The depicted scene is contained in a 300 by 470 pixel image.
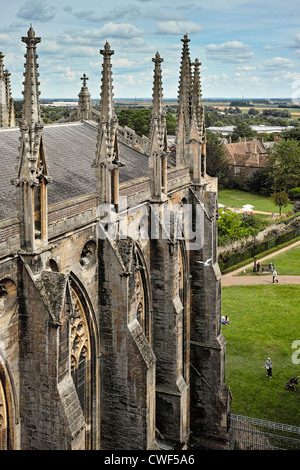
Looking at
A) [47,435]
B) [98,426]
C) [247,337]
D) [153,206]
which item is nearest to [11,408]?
[47,435]

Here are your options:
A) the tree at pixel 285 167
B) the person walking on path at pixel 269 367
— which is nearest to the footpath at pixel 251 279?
the person walking on path at pixel 269 367

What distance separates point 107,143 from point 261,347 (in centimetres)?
2570

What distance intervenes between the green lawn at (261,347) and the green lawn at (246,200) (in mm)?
44067

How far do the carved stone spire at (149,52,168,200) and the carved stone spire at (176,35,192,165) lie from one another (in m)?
4.85

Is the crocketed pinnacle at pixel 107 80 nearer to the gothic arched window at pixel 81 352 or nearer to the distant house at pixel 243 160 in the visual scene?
the gothic arched window at pixel 81 352

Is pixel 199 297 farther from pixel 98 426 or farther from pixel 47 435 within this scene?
pixel 47 435

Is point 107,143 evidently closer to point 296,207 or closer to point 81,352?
point 81,352

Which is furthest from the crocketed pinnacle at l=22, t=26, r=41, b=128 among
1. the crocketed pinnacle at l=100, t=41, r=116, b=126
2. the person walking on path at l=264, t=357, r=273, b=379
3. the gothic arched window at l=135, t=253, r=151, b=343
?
the person walking on path at l=264, t=357, r=273, b=379

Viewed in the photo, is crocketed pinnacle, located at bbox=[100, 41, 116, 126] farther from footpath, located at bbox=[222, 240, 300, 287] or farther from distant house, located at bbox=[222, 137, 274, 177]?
distant house, located at bbox=[222, 137, 274, 177]

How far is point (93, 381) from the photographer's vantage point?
21328mm

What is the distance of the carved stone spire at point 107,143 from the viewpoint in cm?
2056

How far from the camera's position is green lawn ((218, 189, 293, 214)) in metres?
98.5

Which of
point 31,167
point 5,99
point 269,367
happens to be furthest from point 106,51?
point 269,367

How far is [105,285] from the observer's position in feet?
69.7
